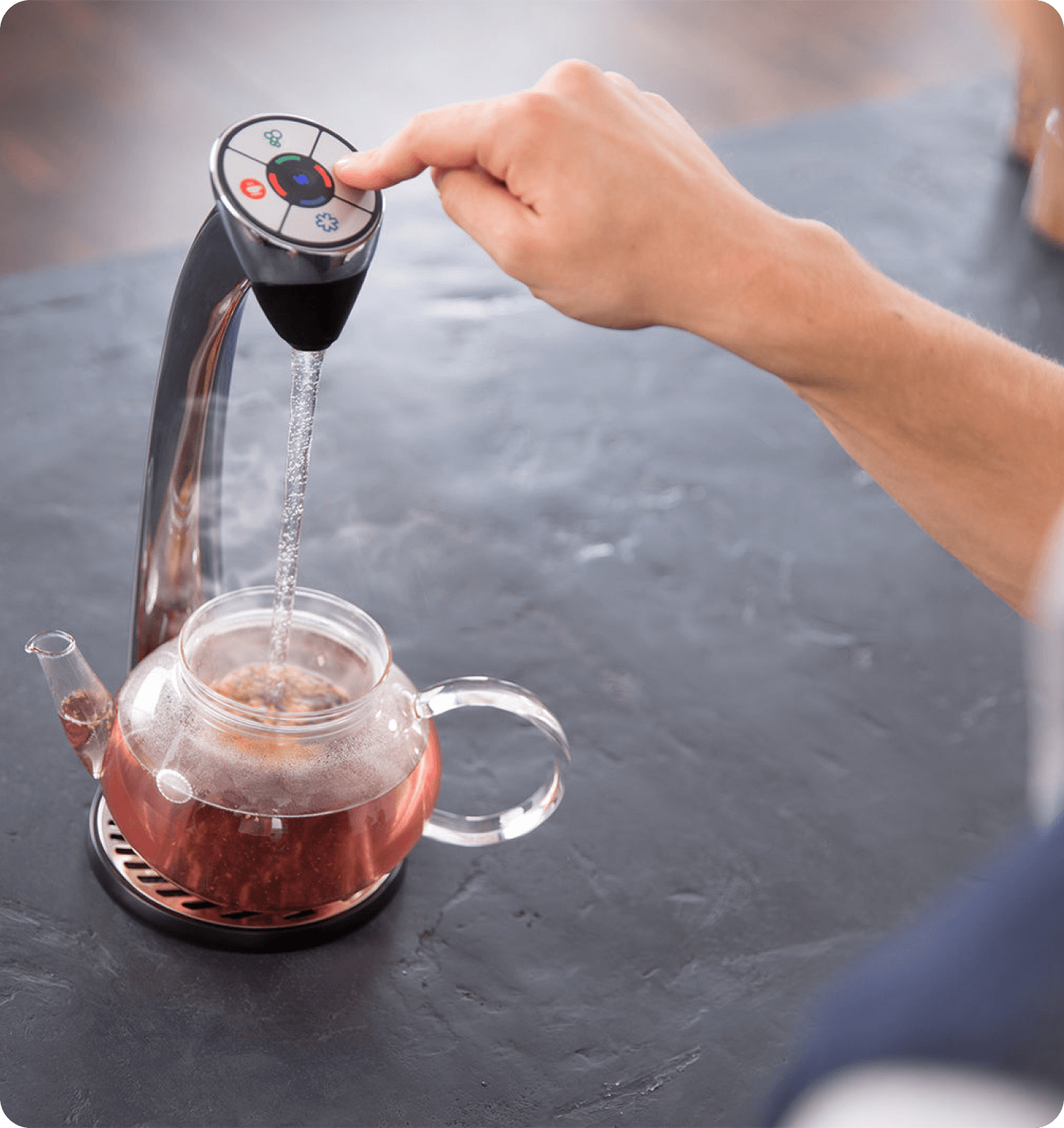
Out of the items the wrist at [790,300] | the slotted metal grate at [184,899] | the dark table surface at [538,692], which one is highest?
the wrist at [790,300]

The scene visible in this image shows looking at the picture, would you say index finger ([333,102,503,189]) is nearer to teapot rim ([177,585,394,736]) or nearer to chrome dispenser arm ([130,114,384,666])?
chrome dispenser arm ([130,114,384,666])

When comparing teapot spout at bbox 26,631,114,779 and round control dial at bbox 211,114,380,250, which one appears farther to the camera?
teapot spout at bbox 26,631,114,779

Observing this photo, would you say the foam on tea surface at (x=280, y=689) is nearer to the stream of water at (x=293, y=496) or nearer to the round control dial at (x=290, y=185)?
the stream of water at (x=293, y=496)

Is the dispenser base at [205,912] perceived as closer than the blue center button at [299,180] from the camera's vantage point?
No

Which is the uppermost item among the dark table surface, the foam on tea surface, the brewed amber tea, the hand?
the hand

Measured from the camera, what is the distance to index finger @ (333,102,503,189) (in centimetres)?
60

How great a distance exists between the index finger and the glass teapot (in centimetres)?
24

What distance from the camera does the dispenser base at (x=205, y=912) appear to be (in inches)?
27.3

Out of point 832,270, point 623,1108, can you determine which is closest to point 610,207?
point 832,270

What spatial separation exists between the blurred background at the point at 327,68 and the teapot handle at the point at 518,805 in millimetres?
1461

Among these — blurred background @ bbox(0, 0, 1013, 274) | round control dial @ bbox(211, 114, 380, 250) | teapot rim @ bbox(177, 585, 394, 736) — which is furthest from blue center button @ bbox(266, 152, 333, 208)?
blurred background @ bbox(0, 0, 1013, 274)

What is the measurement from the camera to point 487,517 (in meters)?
1.02

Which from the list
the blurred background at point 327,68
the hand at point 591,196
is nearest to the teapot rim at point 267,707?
the hand at point 591,196

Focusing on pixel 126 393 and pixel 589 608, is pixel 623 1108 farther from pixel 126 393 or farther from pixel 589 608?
pixel 126 393
